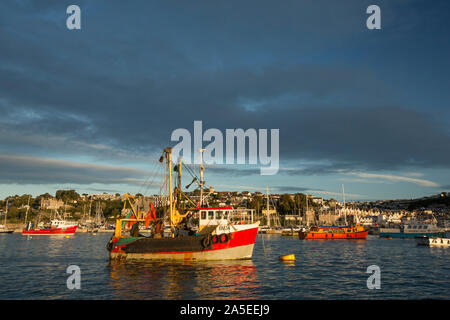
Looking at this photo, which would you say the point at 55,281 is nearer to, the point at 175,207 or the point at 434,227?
the point at 175,207

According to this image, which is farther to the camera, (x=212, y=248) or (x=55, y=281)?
(x=212, y=248)

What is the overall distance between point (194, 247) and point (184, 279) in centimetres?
866

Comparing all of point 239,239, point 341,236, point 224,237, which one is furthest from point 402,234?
point 224,237

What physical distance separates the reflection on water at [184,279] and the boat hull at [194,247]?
0.71 meters

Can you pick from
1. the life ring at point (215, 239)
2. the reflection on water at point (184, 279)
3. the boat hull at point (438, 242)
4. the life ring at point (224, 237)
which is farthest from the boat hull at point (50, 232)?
the boat hull at point (438, 242)

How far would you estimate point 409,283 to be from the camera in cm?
2667

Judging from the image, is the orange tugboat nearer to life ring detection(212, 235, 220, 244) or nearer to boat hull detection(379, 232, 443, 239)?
boat hull detection(379, 232, 443, 239)

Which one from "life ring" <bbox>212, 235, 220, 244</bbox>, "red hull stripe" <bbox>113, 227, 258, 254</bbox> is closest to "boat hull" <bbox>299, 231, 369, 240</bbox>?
"red hull stripe" <bbox>113, 227, 258, 254</bbox>
